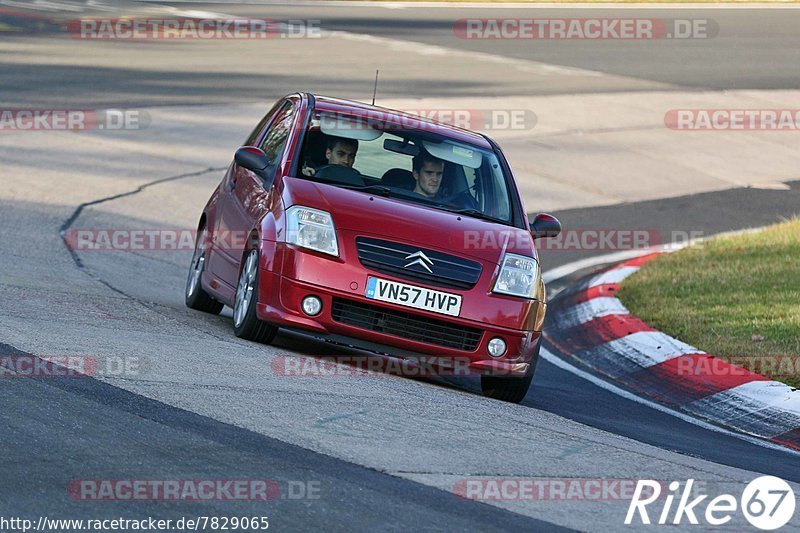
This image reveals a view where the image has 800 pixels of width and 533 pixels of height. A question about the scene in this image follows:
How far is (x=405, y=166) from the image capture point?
9.05m

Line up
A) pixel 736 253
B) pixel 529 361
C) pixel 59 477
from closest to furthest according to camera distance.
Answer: pixel 59 477
pixel 529 361
pixel 736 253

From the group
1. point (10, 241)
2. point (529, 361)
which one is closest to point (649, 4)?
point (10, 241)

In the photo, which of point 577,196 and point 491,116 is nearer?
point 577,196

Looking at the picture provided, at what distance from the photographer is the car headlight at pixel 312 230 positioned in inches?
316

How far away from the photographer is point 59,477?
206 inches

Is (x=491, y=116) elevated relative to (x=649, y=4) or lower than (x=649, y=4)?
lower

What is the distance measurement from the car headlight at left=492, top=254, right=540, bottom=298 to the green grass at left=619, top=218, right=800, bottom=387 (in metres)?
2.10

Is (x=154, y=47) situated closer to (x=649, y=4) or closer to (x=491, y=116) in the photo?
(x=491, y=116)

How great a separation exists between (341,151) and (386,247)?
1.27 metres

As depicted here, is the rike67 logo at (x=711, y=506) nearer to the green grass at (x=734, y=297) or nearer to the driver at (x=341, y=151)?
the green grass at (x=734, y=297)

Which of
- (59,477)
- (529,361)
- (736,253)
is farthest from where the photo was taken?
(736,253)

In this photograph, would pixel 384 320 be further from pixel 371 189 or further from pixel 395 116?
pixel 395 116

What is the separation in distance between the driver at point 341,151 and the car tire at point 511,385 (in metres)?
1.66

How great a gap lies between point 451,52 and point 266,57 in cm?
398
